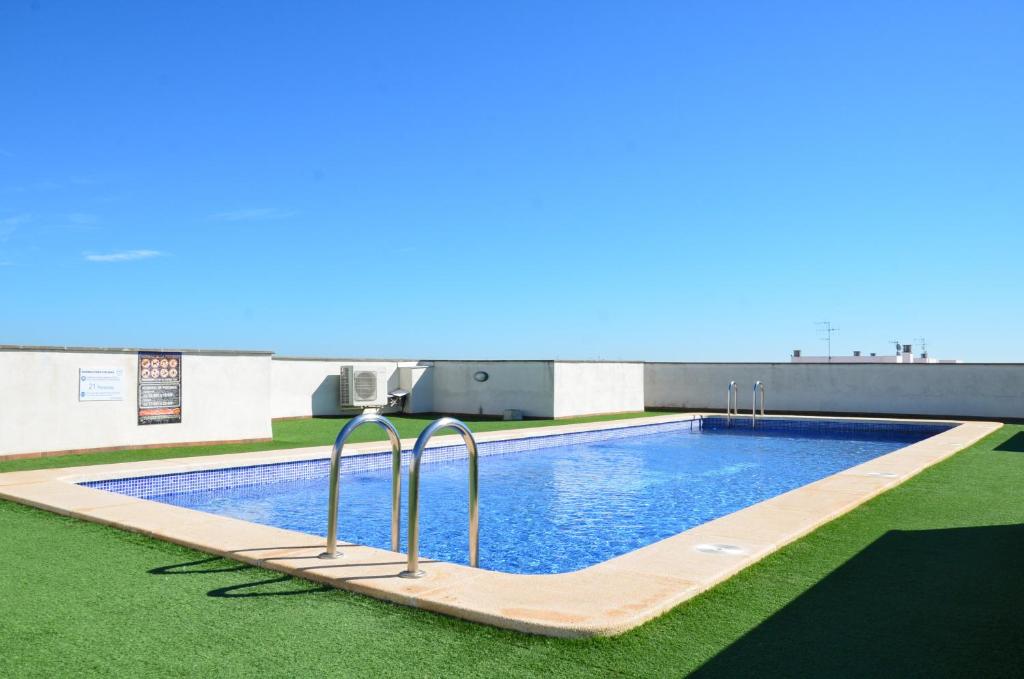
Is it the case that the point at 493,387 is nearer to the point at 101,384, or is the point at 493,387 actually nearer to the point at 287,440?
the point at 287,440

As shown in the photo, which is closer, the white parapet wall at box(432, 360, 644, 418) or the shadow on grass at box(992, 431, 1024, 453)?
the shadow on grass at box(992, 431, 1024, 453)

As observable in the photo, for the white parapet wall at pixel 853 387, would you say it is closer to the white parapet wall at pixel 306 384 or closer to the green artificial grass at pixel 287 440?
the green artificial grass at pixel 287 440

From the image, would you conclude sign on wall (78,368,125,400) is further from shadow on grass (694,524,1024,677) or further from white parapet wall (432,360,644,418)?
shadow on grass (694,524,1024,677)

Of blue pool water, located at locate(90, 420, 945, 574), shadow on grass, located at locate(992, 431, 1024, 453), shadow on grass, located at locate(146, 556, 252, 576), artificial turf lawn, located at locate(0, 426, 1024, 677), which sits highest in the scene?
artificial turf lawn, located at locate(0, 426, 1024, 677)

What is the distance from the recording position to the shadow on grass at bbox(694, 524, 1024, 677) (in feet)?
9.86

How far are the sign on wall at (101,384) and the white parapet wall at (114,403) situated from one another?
1.3 inches

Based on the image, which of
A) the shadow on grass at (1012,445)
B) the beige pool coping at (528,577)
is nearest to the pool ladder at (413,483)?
the beige pool coping at (528,577)

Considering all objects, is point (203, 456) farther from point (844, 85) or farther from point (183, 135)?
point (844, 85)

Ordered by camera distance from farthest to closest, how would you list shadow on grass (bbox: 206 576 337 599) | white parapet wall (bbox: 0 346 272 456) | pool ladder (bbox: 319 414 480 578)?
white parapet wall (bbox: 0 346 272 456)
pool ladder (bbox: 319 414 480 578)
shadow on grass (bbox: 206 576 337 599)

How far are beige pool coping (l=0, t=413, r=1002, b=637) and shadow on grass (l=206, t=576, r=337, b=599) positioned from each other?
0.27 ft

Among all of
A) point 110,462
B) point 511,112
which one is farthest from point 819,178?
point 110,462

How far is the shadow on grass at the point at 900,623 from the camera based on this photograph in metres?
3.00

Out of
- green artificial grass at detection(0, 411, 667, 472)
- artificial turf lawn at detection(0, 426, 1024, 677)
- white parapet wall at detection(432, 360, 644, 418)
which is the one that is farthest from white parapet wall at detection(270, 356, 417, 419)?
artificial turf lawn at detection(0, 426, 1024, 677)

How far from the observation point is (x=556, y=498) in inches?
365
